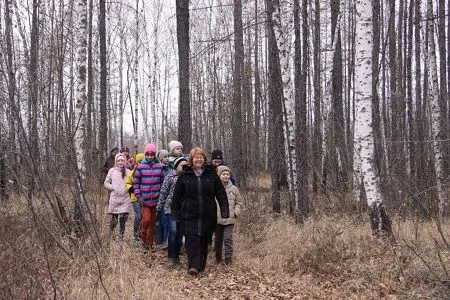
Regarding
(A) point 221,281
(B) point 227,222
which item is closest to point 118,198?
(B) point 227,222

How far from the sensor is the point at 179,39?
10500 mm

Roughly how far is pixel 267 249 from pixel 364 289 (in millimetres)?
2146

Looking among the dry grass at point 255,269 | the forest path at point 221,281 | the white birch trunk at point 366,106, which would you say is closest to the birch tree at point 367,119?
the white birch trunk at point 366,106

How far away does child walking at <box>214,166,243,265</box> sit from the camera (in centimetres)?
695

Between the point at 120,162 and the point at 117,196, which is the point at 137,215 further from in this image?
the point at 120,162

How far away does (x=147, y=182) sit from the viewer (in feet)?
24.3

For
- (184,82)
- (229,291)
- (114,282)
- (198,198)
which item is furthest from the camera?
(184,82)

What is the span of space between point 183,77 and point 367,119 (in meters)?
4.97

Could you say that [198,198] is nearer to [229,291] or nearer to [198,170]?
[198,170]

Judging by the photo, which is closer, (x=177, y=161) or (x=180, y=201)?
(x=180, y=201)

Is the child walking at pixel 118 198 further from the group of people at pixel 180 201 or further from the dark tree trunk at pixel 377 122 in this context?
the dark tree trunk at pixel 377 122

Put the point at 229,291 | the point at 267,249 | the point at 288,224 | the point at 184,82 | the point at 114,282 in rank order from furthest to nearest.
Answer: the point at 184,82 < the point at 288,224 < the point at 267,249 < the point at 229,291 < the point at 114,282

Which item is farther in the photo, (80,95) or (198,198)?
(80,95)

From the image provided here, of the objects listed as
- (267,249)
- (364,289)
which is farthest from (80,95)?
(364,289)
